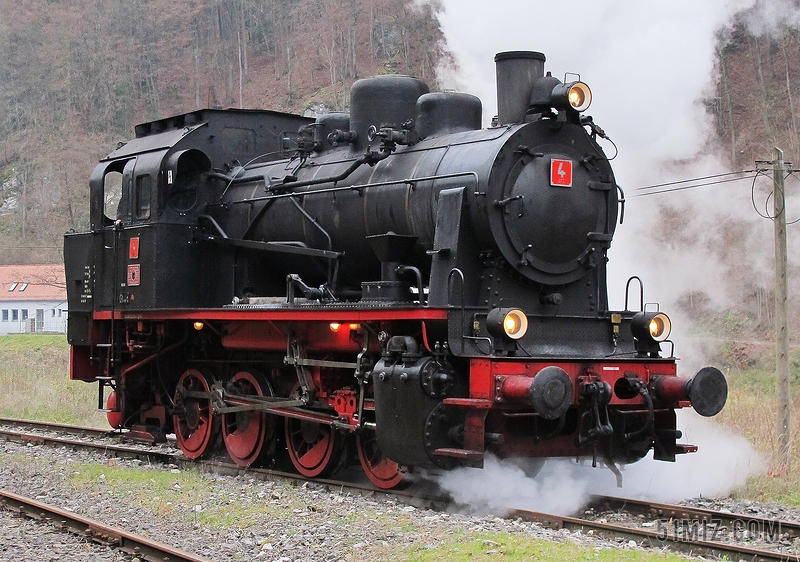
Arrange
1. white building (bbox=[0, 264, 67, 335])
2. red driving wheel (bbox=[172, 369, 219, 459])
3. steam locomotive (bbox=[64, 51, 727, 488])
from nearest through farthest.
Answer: steam locomotive (bbox=[64, 51, 727, 488]), red driving wheel (bbox=[172, 369, 219, 459]), white building (bbox=[0, 264, 67, 335])

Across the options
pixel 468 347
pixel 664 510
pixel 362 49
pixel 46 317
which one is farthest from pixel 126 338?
pixel 362 49

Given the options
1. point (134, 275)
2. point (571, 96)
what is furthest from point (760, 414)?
point (134, 275)

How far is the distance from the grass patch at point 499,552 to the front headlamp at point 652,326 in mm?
2835

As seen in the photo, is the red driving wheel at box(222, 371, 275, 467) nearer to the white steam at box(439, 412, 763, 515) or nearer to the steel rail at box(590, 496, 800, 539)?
the white steam at box(439, 412, 763, 515)

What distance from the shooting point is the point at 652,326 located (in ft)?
28.7

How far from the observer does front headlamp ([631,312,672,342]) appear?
8766 millimetres

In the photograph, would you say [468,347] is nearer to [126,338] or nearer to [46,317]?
[126,338]

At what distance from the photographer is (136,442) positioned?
521 inches

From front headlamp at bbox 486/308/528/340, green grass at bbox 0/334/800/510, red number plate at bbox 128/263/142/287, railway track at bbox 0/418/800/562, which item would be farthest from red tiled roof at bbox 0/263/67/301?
front headlamp at bbox 486/308/528/340

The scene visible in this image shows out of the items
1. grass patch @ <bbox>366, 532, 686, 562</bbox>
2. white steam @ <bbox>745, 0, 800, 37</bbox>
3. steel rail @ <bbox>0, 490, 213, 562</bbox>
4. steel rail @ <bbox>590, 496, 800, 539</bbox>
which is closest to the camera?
grass patch @ <bbox>366, 532, 686, 562</bbox>

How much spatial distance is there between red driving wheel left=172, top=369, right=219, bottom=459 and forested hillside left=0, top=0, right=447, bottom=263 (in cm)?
4314

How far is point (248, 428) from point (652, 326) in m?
4.75

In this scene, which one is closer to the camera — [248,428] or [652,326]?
[652,326]

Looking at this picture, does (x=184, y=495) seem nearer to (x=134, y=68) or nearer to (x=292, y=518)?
(x=292, y=518)
